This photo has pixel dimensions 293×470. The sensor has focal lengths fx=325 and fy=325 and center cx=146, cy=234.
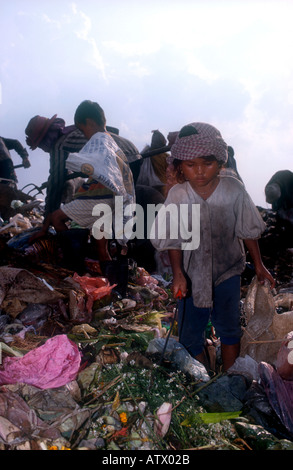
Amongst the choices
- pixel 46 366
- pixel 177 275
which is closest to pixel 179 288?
pixel 177 275

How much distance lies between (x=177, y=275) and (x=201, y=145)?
2.94 feet

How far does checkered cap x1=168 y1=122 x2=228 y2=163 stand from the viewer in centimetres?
214

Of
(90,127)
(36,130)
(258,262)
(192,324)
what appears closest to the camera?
(258,262)

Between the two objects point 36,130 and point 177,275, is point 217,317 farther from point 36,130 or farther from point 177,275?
point 36,130

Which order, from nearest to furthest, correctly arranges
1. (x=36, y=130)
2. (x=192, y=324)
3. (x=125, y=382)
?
1. (x=125, y=382)
2. (x=192, y=324)
3. (x=36, y=130)

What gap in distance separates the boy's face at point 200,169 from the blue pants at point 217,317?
0.81 meters

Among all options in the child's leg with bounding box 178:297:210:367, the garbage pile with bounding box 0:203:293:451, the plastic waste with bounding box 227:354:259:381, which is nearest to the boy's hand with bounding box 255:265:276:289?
the garbage pile with bounding box 0:203:293:451

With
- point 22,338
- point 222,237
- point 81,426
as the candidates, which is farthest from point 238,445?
point 22,338

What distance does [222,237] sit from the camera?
243 cm

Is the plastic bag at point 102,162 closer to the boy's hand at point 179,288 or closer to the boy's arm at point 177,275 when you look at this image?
the boy's arm at point 177,275

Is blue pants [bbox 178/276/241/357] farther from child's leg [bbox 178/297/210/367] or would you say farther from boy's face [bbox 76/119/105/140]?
boy's face [bbox 76/119/105/140]

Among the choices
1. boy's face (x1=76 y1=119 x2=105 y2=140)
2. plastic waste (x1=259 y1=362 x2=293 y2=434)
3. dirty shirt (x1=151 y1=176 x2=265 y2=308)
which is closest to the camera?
plastic waste (x1=259 y1=362 x2=293 y2=434)

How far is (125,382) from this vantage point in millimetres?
1911

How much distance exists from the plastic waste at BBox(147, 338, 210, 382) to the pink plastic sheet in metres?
0.53
